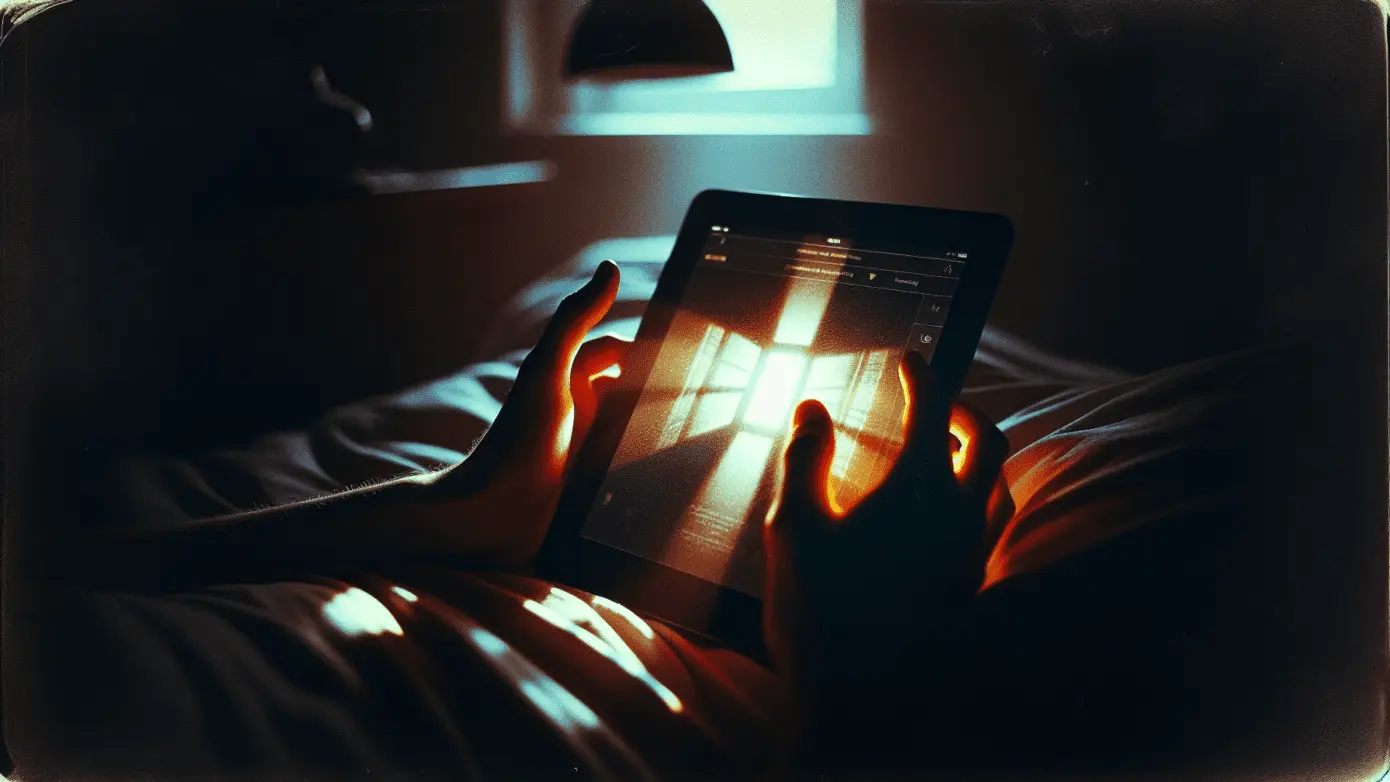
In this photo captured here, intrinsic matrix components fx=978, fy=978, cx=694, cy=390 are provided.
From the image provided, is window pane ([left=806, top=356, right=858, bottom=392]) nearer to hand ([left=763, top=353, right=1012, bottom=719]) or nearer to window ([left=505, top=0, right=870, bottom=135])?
hand ([left=763, top=353, right=1012, bottom=719])

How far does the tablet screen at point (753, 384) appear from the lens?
713 mm

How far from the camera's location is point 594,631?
75 centimetres

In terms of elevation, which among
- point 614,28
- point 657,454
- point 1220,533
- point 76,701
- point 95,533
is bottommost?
point 76,701

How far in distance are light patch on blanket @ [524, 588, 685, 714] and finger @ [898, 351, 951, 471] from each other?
0.24 metres

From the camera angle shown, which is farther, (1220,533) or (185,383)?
(185,383)

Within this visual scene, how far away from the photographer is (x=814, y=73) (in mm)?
834

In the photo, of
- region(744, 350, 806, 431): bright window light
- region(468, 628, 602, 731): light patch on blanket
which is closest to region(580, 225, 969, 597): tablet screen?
region(744, 350, 806, 431): bright window light

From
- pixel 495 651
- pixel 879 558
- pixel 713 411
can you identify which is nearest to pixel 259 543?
pixel 495 651

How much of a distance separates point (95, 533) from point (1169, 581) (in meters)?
0.90

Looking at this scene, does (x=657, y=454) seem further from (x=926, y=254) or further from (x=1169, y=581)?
(x=1169, y=581)

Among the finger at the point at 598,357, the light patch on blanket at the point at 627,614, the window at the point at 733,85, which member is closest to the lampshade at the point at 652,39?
the window at the point at 733,85

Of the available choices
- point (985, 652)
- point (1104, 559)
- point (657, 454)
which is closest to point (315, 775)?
point (657, 454)

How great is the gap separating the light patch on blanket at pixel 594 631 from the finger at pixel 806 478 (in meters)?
0.15

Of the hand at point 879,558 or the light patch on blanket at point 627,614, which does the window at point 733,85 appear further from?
the light patch on blanket at point 627,614
